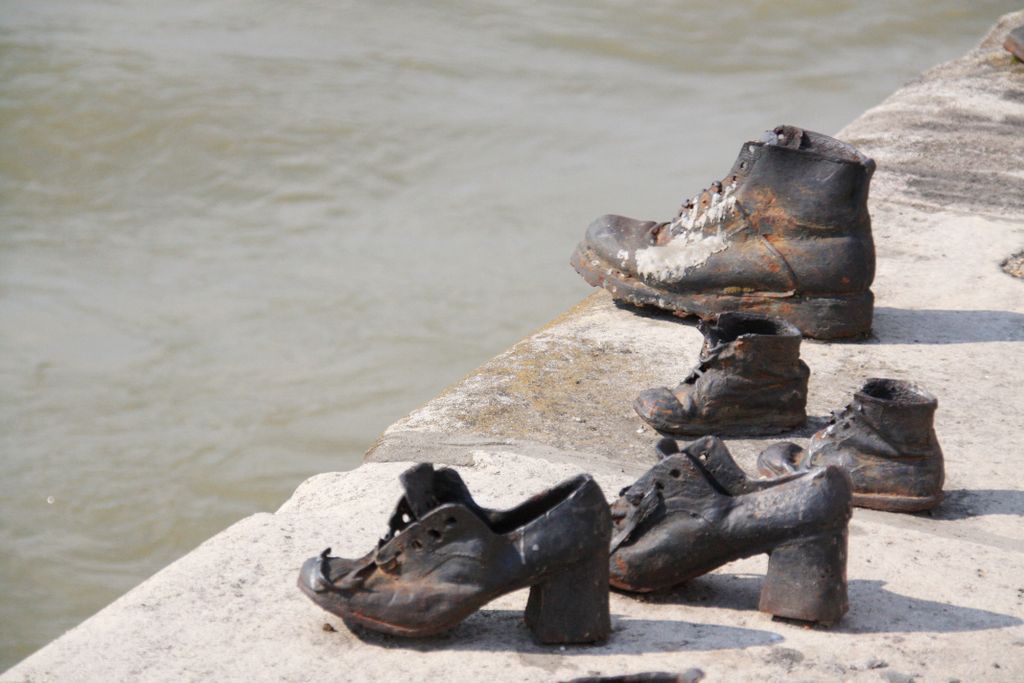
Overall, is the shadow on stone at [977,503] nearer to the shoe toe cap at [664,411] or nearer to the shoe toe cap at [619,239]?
the shoe toe cap at [664,411]

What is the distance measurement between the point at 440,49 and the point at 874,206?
5.74 m

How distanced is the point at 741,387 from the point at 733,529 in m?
0.76

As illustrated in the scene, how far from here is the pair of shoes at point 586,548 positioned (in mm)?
1946

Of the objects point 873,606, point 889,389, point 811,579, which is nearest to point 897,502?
point 889,389

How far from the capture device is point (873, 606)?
7.05 feet

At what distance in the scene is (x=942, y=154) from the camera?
494 centimetres

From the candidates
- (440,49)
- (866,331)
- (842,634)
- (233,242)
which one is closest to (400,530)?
(842,634)

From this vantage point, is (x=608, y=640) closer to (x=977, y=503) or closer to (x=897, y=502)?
(x=897, y=502)

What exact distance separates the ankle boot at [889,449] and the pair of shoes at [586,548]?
40 centimetres

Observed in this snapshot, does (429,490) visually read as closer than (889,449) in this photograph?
Yes

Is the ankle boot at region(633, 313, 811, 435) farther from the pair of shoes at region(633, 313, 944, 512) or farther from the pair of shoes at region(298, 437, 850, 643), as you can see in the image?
the pair of shoes at region(298, 437, 850, 643)

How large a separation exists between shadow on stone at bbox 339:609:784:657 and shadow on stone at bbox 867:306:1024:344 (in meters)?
1.56

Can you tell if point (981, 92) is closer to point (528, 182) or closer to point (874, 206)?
point (874, 206)

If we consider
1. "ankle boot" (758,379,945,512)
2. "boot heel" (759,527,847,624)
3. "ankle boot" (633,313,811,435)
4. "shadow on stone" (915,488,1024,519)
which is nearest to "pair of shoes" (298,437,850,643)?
"boot heel" (759,527,847,624)
